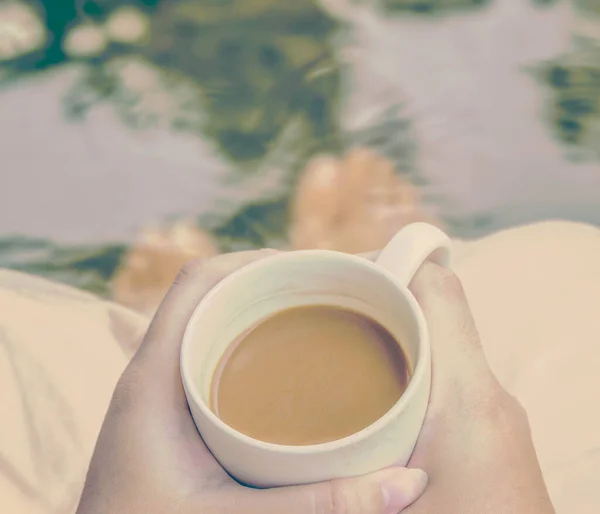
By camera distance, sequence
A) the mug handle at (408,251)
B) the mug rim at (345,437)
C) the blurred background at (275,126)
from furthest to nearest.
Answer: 1. the blurred background at (275,126)
2. the mug handle at (408,251)
3. the mug rim at (345,437)

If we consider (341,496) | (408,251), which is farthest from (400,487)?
(408,251)

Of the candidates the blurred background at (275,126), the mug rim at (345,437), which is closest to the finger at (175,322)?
the mug rim at (345,437)

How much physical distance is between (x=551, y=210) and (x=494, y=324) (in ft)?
0.96

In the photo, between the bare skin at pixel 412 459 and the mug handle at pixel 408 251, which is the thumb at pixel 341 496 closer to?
the bare skin at pixel 412 459

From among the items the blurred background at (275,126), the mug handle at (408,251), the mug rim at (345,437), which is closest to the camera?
the mug rim at (345,437)

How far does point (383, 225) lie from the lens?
0.88 meters

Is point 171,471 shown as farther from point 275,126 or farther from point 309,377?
point 275,126

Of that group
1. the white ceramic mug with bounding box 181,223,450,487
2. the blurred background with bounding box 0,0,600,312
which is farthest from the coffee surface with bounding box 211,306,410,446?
the blurred background with bounding box 0,0,600,312

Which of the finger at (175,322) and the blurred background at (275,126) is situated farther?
the blurred background at (275,126)

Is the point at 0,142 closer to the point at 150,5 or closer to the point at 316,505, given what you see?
the point at 150,5

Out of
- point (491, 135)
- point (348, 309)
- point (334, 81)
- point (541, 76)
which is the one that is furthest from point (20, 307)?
point (541, 76)

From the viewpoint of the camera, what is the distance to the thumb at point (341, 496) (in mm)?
392

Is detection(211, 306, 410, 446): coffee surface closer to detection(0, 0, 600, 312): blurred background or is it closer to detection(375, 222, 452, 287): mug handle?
detection(375, 222, 452, 287): mug handle

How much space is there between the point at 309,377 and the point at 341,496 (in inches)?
3.4
